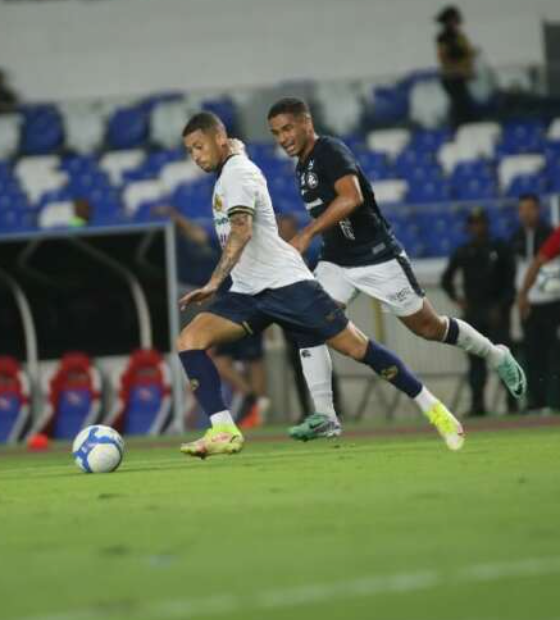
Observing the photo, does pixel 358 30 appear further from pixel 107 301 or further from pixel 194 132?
pixel 194 132

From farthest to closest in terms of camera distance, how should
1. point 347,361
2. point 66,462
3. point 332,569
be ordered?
point 347,361 < point 66,462 < point 332,569

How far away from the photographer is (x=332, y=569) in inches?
199

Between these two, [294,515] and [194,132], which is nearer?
[294,515]

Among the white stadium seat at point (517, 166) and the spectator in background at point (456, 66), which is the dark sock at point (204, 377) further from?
the spectator in background at point (456, 66)

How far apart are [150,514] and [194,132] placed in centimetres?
379

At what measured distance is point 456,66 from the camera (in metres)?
25.4

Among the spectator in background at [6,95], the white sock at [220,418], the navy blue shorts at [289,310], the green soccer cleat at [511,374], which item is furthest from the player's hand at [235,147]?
the spectator in background at [6,95]

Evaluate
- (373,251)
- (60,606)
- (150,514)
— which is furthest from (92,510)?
(373,251)

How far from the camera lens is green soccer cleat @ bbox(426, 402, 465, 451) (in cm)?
1016

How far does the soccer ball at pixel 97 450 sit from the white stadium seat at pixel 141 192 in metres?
16.3

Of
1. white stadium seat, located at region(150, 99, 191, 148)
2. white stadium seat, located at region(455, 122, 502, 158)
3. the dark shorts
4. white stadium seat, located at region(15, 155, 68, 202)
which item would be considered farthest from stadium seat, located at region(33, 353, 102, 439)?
white stadium seat, located at region(455, 122, 502, 158)

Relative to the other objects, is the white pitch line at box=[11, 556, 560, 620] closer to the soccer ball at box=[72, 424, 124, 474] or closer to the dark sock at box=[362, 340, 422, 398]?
the soccer ball at box=[72, 424, 124, 474]

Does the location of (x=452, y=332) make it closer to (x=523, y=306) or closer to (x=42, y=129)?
(x=523, y=306)

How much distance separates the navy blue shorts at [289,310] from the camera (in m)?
10.5
